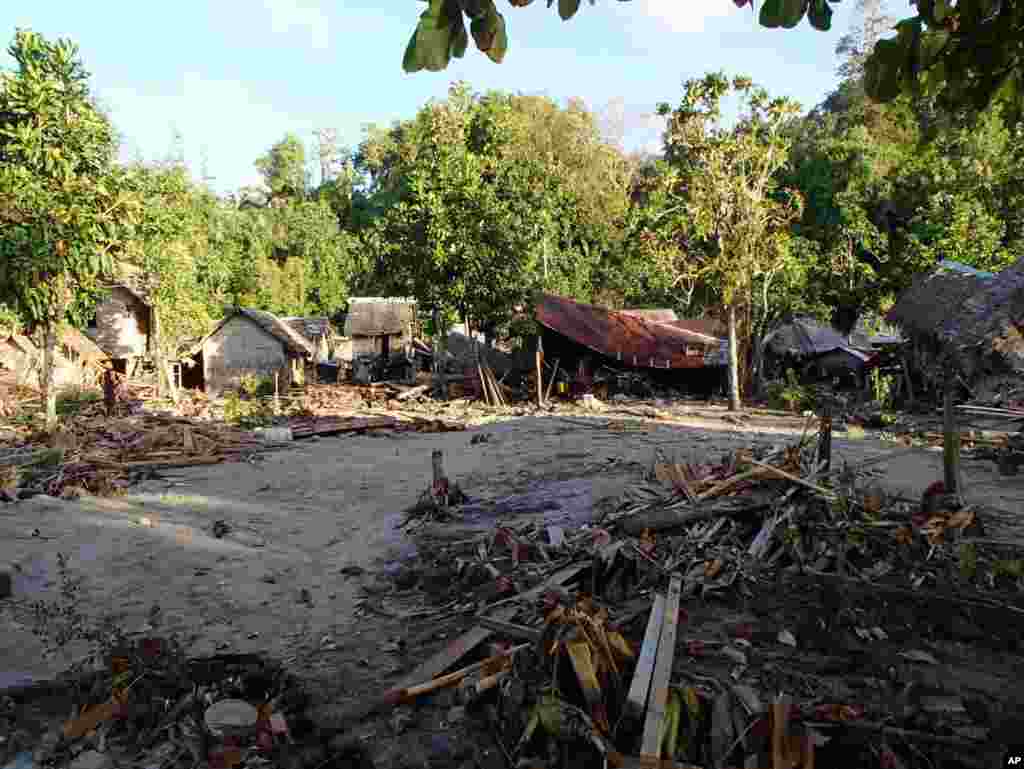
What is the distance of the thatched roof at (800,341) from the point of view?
29750 mm

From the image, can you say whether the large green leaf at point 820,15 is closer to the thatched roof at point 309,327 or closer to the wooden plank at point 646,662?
the wooden plank at point 646,662

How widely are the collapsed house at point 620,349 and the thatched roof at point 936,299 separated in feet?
51.2

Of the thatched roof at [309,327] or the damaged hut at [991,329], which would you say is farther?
the thatched roof at [309,327]

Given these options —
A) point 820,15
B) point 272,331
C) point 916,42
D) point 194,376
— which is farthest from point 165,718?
point 194,376

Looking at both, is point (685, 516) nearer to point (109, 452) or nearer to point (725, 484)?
point (725, 484)

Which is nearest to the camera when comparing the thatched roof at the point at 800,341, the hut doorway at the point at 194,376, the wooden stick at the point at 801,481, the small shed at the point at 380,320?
the wooden stick at the point at 801,481

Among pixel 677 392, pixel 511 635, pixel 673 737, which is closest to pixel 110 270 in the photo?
pixel 511 635

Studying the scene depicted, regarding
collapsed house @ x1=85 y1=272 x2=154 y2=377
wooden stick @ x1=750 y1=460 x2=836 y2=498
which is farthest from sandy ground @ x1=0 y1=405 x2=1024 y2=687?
collapsed house @ x1=85 y1=272 x2=154 y2=377

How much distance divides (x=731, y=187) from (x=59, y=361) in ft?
75.0

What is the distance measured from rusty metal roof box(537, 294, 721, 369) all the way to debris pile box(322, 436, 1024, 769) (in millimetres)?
17759

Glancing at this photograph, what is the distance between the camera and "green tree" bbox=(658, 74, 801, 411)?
20734 millimetres

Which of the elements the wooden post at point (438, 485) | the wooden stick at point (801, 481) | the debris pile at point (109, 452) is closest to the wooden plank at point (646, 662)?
the wooden stick at point (801, 481)

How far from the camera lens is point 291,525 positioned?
408 inches

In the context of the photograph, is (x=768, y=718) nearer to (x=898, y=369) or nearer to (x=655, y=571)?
(x=655, y=571)
